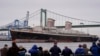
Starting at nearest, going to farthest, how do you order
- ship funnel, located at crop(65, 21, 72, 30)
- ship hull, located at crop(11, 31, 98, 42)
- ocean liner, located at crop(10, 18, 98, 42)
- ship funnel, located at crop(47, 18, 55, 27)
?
1. ship hull, located at crop(11, 31, 98, 42)
2. ocean liner, located at crop(10, 18, 98, 42)
3. ship funnel, located at crop(47, 18, 55, 27)
4. ship funnel, located at crop(65, 21, 72, 30)

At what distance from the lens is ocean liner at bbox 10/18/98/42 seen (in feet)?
299

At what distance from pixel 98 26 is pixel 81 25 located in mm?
6200

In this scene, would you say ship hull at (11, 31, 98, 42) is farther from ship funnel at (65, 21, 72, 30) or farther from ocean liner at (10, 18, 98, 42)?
ship funnel at (65, 21, 72, 30)

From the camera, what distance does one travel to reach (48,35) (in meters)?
97.2

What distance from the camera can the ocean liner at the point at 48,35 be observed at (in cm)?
9112

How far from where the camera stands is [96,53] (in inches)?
663

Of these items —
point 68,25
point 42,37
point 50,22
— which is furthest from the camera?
point 50,22

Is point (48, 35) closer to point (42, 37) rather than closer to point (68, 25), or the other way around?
point (42, 37)

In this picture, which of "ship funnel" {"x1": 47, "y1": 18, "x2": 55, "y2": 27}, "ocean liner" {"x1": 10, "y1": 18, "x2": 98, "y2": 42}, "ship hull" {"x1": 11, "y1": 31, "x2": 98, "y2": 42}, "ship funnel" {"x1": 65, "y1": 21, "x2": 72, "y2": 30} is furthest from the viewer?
"ship funnel" {"x1": 65, "y1": 21, "x2": 72, "y2": 30}

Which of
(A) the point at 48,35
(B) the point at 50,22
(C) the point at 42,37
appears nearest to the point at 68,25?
(B) the point at 50,22

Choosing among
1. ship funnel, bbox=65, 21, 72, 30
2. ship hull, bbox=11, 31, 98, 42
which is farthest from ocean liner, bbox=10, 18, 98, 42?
ship funnel, bbox=65, 21, 72, 30

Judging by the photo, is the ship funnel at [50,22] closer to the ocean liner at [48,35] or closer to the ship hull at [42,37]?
the ocean liner at [48,35]

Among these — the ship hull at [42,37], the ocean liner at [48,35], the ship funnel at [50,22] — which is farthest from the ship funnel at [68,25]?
the ship hull at [42,37]

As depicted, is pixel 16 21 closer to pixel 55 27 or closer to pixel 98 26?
pixel 55 27
